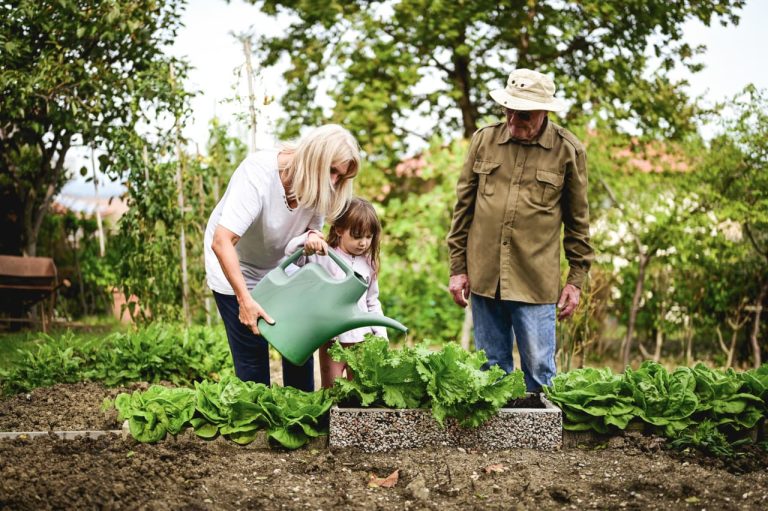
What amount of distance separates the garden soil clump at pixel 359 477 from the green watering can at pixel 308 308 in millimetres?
466

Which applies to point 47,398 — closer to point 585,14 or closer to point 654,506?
point 654,506

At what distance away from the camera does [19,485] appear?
8.43 ft

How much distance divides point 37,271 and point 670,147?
5.73m

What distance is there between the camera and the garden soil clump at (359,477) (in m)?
2.51

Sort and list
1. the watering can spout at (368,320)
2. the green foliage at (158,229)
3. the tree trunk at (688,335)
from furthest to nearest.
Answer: the tree trunk at (688,335) → the green foliage at (158,229) → the watering can spout at (368,320)

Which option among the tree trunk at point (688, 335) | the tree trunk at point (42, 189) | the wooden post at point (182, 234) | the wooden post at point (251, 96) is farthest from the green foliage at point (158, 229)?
the tree trunk at point (688, 335)

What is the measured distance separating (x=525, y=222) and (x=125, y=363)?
2582 millimetres

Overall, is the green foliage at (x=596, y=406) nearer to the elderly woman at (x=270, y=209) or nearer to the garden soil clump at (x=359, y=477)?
the garden soil clump at (x=359, y=477)

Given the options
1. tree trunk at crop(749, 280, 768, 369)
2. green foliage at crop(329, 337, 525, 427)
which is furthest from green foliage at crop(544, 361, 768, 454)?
tree trunk at crop(749, 280, 768, 369)

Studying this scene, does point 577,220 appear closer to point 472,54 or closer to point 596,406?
point 596,406

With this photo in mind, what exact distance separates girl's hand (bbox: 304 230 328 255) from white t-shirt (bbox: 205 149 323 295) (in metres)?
0.12

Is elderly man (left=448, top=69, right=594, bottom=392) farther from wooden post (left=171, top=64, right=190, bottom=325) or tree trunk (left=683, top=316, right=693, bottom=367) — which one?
tree trunk (left=683, top=316, right=693, bottom=367)

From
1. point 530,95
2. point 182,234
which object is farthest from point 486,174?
point 182,234

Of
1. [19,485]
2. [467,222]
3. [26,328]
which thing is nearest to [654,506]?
[467,222]
